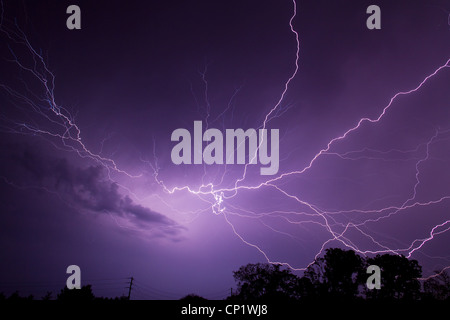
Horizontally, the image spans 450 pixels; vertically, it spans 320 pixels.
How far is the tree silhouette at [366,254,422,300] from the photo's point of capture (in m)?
17.9

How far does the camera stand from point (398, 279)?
18344 mm

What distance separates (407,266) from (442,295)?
2.90 metres

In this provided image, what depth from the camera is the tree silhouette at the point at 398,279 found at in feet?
58.6
